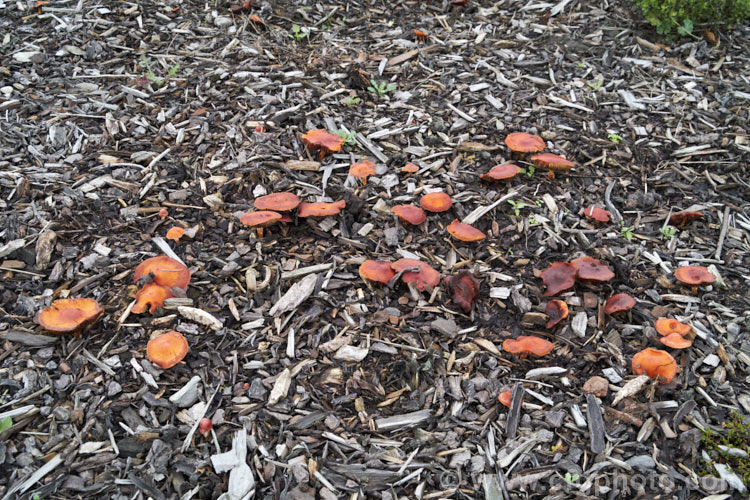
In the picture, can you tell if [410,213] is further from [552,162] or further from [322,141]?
[552,162]

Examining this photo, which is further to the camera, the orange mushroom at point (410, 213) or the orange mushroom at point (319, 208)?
the orange mushroom at point (410, 213)

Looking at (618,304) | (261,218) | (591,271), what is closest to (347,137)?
(261,218)

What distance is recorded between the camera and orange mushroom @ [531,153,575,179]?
4.19 meters

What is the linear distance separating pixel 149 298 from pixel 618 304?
2.87 metres

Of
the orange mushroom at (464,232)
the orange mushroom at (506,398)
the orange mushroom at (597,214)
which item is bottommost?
the orange mushroom at (506,398)

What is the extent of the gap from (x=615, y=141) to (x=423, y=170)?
169 cm

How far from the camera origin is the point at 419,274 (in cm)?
341

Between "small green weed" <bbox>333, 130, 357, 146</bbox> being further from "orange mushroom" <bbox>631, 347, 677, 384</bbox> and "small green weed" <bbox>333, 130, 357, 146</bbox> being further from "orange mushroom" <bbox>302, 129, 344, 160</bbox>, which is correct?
"orange mushroom" <bbox>631, 347, 677, 384</bbox>

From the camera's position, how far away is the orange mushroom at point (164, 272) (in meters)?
3.37

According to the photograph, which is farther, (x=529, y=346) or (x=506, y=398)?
(x=529, y=346)

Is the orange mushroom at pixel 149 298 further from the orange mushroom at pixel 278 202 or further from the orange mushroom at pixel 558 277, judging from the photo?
the orange mushroom at pixel 558 277

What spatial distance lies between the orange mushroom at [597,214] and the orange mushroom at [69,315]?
3.36 meters

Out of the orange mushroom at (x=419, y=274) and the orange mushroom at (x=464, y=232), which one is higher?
the orange mushroom at (x=464, y=232)

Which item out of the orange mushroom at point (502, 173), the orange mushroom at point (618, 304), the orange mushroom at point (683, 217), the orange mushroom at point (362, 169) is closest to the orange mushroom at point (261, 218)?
the orange mushroom at point (362, 169)
